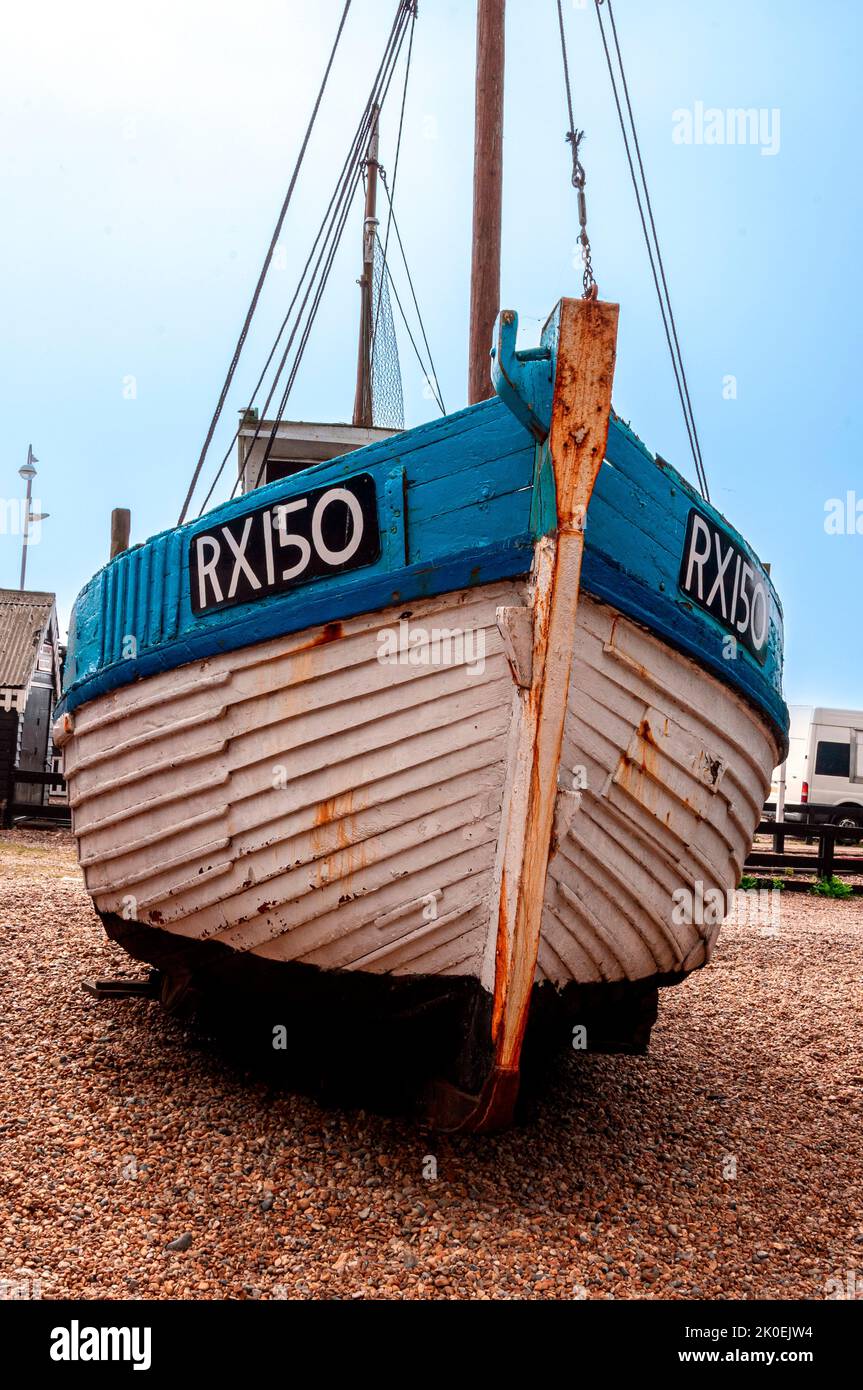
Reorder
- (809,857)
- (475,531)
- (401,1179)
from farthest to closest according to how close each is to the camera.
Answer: (809,857), (401,1179), (475,531)

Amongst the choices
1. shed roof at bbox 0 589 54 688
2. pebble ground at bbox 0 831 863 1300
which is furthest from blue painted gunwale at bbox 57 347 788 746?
shed roof at bbox 0 589 54 688

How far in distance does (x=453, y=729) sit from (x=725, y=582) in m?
1.33

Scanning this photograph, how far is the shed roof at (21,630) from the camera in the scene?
1633 cm

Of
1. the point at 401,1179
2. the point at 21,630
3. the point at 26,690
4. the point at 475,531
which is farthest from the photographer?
the point at 21,630

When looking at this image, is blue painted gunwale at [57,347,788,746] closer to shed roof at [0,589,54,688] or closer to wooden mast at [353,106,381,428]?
wooden mast at [353,106,381,428]

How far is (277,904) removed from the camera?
11.5 ft

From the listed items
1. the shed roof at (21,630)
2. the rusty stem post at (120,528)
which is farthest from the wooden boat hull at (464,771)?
the shed roof at (21,630)

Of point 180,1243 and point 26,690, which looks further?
point 26,690

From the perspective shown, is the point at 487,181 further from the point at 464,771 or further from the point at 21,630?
the point at 21,630

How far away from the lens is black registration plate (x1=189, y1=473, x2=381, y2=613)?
337 cm

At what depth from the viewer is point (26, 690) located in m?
16.2
